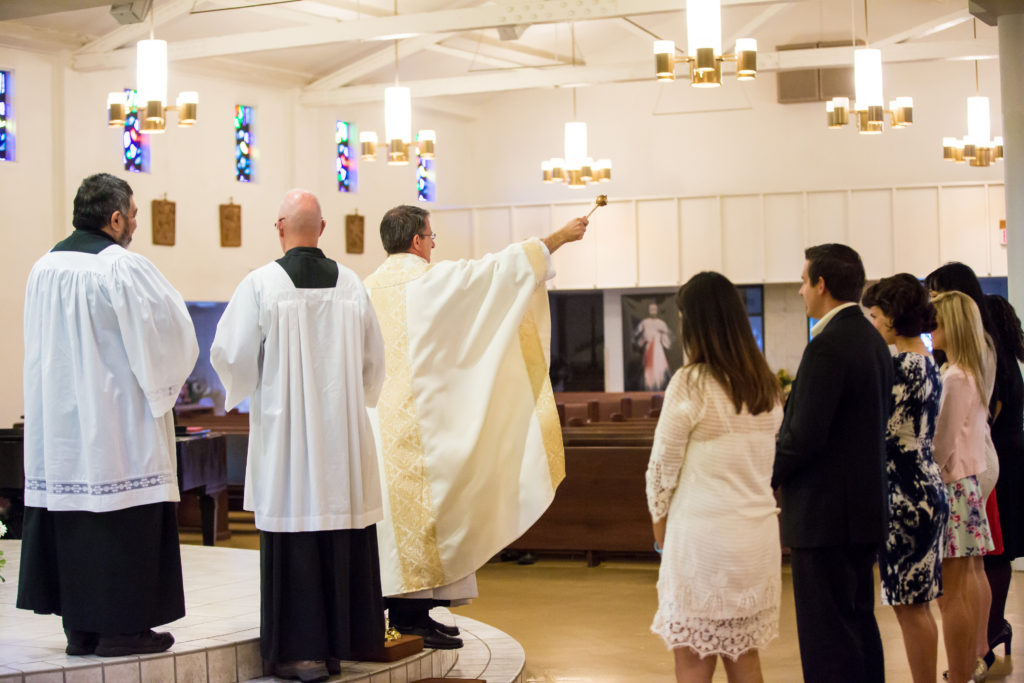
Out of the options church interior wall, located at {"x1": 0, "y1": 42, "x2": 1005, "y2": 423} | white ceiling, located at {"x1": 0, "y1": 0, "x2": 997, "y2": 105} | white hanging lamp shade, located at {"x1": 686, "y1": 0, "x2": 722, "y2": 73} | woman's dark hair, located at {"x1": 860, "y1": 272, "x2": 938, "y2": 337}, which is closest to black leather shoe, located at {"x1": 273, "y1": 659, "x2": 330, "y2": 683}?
woman's dark hair, located at {"x1": 860, "y1": 272, "x2": 938, "y2": 337}

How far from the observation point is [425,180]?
56.2ft

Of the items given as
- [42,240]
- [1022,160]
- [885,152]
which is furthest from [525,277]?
[885,152]

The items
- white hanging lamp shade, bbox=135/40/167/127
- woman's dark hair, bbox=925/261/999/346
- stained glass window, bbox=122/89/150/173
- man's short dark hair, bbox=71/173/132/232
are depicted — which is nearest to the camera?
man's short dark hair, bbox=71/173/132/232

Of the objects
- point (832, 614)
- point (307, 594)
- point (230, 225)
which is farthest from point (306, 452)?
point (230, 225)

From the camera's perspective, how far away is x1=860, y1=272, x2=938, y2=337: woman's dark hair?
3799mm

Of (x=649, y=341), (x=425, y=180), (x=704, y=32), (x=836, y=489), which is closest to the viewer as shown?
(x=836, y=489)

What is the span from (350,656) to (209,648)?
474mm

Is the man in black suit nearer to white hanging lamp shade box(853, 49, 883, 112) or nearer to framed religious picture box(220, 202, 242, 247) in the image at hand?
white hanging lamp shade box(853, 49, 883, 112)

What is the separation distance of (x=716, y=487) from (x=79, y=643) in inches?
83.8

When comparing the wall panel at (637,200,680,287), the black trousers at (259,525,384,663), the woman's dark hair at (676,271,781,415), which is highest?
the wall panel at (637,200,680,287)

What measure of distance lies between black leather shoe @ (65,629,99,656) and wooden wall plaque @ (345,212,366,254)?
39.3 feet

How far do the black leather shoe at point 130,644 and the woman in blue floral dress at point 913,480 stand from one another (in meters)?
2.28

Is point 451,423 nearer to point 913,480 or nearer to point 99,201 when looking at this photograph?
point 99,201

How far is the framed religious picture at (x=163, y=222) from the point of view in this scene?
13.0 metres
